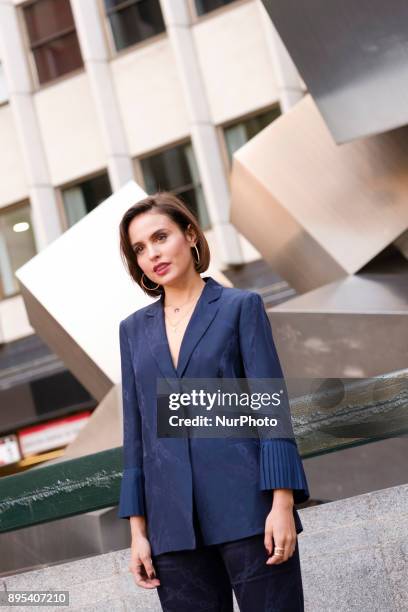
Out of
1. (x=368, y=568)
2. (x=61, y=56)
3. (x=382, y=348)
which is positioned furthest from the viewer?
(x=61, y=56)

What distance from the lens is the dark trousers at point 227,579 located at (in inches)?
84.6

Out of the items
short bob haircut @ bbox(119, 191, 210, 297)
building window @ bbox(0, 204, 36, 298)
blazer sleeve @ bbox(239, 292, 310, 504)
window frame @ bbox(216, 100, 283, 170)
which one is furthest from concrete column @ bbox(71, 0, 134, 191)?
blazer sleeve @ bbox(239, 292, 310, 504)

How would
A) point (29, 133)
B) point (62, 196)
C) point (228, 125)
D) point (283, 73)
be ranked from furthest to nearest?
point (62, 196) < point (29, 133) < point (228, 125) < point (283, 73)

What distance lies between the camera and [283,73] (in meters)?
15.3

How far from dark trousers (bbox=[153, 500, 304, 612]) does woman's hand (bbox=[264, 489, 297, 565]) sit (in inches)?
1.8

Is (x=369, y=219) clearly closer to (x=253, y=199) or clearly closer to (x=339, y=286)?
(x=339, y=286)

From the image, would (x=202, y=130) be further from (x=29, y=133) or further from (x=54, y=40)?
(x=54, y=40)

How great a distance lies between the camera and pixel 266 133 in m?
6.65

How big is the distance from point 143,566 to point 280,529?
1.14 feet

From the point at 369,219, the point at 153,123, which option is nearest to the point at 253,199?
the point at 369,219

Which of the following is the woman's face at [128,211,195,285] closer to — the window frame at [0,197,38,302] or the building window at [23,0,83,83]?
the window frame at [0,197,38,302]

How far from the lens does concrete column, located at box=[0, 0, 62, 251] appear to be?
56.1 ft

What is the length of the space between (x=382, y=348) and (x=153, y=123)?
11.4 metres

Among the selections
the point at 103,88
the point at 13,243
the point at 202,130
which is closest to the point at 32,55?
the point at 103,88
